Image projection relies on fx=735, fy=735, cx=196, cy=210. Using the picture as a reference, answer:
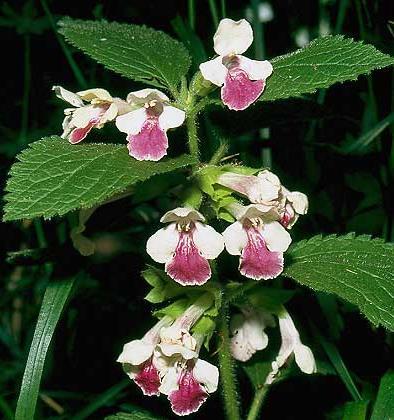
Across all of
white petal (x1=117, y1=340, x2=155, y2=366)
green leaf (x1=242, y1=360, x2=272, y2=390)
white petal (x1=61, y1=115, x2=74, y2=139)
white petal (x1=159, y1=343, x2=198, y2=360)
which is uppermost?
white petal (x1=61, y1=115, x2=74, y2=139)

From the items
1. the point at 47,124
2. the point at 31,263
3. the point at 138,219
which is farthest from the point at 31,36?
the point at 31,263

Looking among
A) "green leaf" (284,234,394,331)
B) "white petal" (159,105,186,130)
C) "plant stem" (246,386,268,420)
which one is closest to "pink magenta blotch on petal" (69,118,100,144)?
"white petal" (159,105,186,130)

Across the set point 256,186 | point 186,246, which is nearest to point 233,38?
point 256,186

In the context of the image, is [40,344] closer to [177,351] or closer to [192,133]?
[177,351]

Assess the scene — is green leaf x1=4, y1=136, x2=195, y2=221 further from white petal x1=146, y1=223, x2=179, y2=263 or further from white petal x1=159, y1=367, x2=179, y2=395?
white petal x1=159, y1=367, x2=179, y2=395

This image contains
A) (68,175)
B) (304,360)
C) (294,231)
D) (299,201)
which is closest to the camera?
(68,175)

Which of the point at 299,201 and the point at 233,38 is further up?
the point at 233,38
